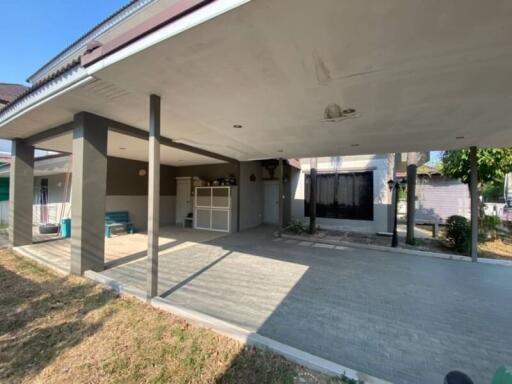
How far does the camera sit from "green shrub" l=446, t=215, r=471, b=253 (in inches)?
239

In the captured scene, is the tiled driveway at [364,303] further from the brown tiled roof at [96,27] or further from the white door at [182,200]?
the brown tiled roof at [96,27]

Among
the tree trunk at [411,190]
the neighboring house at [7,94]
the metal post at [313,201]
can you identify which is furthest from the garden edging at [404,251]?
the neighboring house at [7,94]

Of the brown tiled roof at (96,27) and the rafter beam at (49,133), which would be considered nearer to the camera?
the rafter beam at (49,133)

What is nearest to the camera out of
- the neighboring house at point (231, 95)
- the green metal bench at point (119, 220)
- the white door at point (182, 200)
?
the neighboring house at point (231, 95)

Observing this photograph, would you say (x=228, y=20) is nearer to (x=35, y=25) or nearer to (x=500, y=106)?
(x=500, y=106)

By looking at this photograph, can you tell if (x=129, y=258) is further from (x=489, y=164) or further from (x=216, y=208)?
(x=489, y=164)

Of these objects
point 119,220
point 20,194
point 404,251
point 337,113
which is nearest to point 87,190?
point 20,194

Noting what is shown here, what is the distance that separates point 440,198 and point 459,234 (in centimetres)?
732

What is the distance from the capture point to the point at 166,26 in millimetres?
1927

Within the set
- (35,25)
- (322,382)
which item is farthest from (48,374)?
(35,25)

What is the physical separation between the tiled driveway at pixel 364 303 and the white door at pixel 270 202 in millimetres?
5587

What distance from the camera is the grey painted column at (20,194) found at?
19.2 ft

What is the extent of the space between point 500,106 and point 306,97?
110 inches

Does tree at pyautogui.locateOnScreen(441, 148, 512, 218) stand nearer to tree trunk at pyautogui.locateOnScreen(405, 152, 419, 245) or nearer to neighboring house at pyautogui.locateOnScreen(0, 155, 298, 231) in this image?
tree trunk at pyautogui.locateOnScreen(405, 152, 419, 245)
